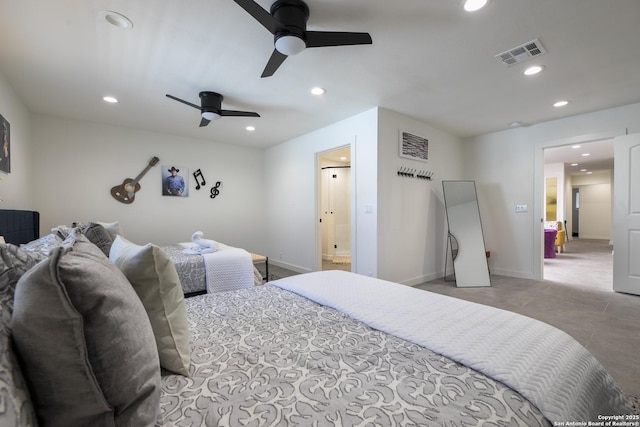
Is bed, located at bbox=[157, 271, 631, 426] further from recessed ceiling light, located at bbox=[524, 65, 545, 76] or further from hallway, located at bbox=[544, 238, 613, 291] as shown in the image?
hallway, located at bbox=[544, 238, 613, 291]

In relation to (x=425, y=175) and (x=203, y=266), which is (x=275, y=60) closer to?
(x=203, y=266)

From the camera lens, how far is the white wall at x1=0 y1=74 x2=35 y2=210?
112 inches

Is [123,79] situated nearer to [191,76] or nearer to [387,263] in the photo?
[191,76]

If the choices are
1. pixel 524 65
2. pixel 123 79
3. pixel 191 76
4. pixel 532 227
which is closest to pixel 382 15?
pixel 524 65

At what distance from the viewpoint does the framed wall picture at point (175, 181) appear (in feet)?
15.9

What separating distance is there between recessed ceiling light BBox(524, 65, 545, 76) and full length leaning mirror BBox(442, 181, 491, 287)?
6.56 ft

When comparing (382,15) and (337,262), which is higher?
(382,15)

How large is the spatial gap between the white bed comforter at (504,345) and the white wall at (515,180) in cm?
403

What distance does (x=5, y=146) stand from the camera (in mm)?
2777

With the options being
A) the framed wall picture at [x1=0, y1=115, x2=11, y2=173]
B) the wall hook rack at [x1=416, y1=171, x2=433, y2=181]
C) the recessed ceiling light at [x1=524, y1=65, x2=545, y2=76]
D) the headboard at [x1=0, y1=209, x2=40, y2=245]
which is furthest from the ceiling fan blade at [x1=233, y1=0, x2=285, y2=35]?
the wall hook rack at [x1=416, y1=171, x2=433, y2=181]

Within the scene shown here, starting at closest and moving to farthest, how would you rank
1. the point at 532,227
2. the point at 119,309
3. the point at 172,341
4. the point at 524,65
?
the point at 119,309 < the point at 172,341 < the point at 524,65 < the point at 532,227

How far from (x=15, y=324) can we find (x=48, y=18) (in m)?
2.61

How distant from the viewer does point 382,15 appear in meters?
2.00

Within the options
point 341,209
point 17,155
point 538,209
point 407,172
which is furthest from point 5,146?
point 538,209
